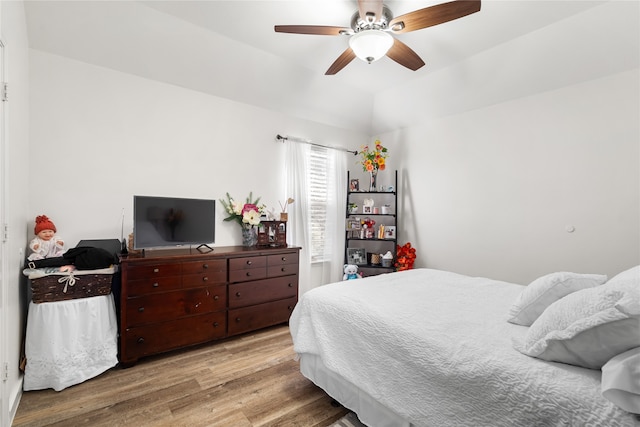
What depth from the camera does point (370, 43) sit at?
6.91 feet

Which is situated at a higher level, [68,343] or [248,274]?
[248,274]

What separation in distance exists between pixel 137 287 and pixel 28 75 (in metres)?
1.89

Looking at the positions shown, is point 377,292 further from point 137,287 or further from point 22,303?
point 22,303

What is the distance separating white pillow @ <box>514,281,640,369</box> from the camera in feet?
3.32

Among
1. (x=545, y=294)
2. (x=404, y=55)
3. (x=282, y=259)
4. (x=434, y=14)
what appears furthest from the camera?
(x=282, y=259)

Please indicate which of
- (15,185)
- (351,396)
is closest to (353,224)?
(351,396)

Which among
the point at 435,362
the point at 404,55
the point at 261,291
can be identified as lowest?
the point at 261,291

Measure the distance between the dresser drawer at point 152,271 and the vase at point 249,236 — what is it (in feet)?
2.96

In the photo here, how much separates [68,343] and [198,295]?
93 cm

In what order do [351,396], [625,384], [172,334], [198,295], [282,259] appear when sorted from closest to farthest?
[625,384]
[351,396]
[172,334]
[198,295]
[282,259]

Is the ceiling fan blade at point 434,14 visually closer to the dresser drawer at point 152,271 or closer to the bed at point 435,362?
the bed at point 435,362

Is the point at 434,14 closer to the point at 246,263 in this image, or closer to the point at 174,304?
the point at 246,263

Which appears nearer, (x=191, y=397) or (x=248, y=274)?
(x=191, y=397)

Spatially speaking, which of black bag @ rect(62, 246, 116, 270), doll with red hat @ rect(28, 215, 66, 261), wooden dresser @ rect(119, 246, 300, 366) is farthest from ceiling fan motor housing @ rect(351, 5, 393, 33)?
doll with red hat @ rect(28, 215, 66, 261)
